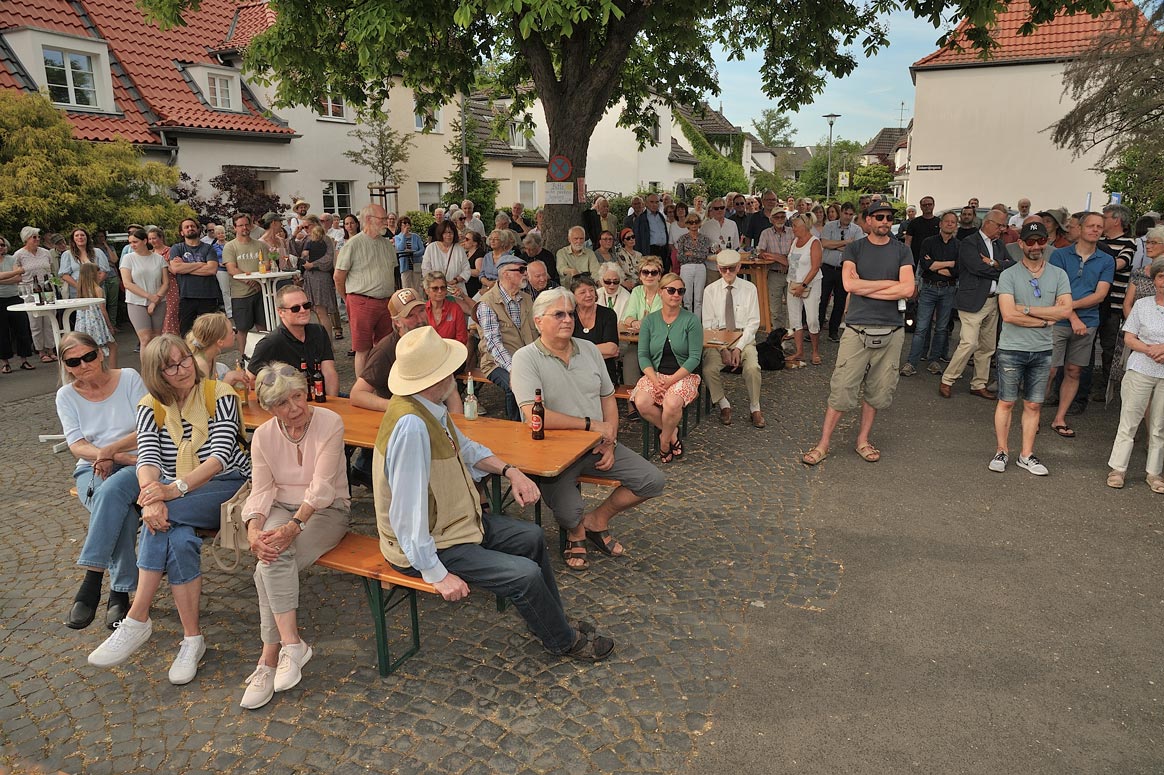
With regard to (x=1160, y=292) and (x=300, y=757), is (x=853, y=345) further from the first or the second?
(x=300, y=757)

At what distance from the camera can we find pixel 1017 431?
786 cm

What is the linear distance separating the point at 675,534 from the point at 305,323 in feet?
10.0

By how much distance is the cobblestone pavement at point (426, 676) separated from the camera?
11.2 ft

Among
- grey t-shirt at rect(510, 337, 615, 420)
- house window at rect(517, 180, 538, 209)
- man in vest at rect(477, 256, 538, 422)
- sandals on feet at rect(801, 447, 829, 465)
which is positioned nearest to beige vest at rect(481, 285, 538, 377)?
man in vest at rect(477, 256, 538, 422)

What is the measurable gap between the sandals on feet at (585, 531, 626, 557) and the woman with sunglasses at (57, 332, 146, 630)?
2738 mm

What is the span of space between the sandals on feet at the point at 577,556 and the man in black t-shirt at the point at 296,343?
7.13 ft

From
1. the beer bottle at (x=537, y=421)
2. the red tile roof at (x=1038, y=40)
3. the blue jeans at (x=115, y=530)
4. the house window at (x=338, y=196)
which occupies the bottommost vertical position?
the blue jeans at (x=115, y=530)

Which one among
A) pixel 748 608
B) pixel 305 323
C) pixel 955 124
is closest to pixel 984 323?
pixel 748 608

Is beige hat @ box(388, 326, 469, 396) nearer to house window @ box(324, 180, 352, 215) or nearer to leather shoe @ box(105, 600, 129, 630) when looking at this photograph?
leather shoe @ box(105, 600, 129, 630)

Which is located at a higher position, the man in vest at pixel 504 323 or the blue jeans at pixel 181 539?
the man in vest at pixel 504 323

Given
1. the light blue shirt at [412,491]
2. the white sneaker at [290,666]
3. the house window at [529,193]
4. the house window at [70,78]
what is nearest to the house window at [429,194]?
the house window at [529,193]

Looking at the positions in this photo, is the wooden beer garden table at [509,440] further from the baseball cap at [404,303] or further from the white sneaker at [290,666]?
the white sneaker at [290,666]

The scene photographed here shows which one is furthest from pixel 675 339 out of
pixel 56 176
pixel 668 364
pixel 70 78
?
pixel 70 78

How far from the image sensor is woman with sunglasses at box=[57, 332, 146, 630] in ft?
14.0
